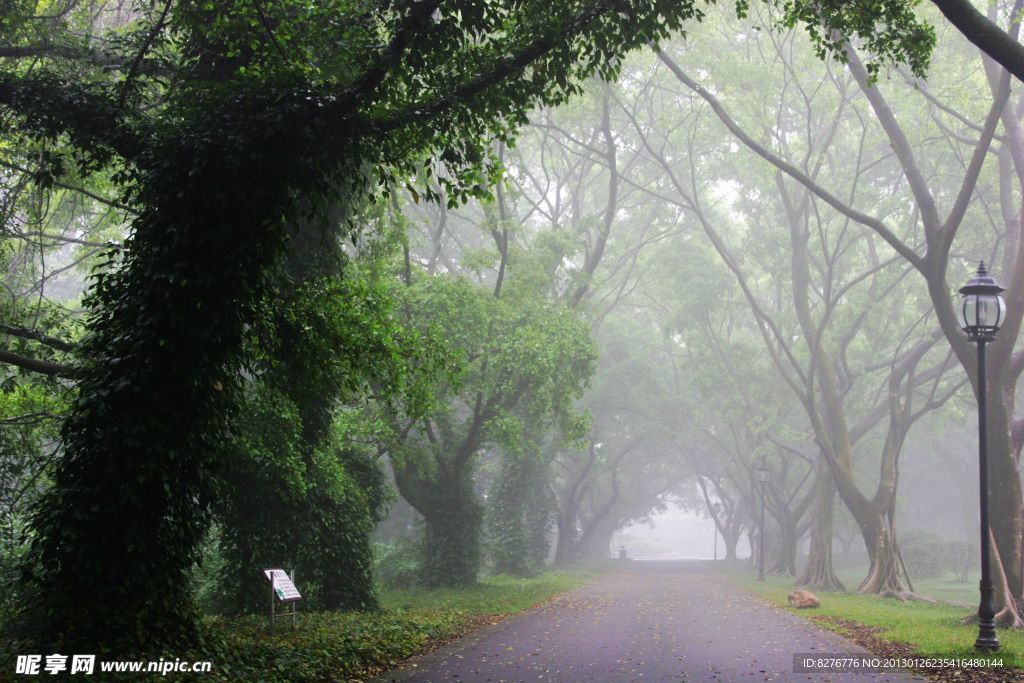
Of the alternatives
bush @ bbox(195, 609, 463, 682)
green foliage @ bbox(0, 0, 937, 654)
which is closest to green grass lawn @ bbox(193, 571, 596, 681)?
bush @ bbox(195, 609, 463, 682)

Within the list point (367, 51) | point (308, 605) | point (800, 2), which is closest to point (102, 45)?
point (367, 51)

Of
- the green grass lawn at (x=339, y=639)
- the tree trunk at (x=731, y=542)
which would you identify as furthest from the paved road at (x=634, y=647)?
the tree trunk at (x=731, y=542)

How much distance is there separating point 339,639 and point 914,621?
429 inches

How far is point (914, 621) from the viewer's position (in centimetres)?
1557

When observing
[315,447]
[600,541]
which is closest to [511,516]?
[315,447]

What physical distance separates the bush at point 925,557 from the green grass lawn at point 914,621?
64.7ft

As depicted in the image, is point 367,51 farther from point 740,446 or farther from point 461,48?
point 740,446

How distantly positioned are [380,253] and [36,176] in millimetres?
7284

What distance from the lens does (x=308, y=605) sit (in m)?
14.4

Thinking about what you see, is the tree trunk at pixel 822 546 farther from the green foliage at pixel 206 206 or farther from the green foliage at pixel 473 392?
the green foliage at pixel 206 206

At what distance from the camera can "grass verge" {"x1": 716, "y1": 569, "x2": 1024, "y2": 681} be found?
9.54 meters

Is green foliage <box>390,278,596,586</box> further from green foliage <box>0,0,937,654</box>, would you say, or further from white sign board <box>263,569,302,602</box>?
green foliage <box>0,0,937,654</box>

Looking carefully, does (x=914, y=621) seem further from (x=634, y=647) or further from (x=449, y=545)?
(x=449, y=545)

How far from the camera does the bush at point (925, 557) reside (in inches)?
1617
